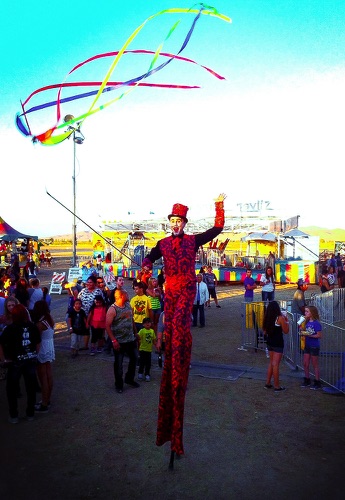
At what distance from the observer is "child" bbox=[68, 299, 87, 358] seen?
8.59 metres

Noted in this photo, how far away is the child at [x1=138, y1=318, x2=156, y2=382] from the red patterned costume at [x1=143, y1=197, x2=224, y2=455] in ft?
8.88

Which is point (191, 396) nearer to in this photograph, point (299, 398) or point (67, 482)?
point (299, 398)

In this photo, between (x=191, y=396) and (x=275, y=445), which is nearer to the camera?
(x=275, y=445)

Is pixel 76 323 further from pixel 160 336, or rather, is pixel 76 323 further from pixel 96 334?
pixel 160 336

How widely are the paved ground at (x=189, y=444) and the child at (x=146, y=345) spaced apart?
0.86 ft

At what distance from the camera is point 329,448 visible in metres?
4.54

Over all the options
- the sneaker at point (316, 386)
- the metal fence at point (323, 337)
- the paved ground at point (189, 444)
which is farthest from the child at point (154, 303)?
the sneaker at point (316, 386)

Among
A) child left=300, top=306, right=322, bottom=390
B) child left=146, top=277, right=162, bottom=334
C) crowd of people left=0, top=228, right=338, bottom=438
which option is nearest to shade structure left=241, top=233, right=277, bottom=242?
crowd of people left=0, top=228, right=338, bottom=438

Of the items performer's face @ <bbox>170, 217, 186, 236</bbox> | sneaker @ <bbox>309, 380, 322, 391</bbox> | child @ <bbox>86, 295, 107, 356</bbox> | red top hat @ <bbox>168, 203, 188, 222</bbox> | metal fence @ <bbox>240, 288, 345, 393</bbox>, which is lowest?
sneaker @ <bbox>309, 380, 322, 391</bbox>

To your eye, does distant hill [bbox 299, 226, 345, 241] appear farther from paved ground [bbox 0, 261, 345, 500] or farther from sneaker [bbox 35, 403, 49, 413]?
sneaker [bbox 35, 403, 49, 413]

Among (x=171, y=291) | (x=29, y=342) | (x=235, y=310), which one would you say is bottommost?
(x=235, y=310)

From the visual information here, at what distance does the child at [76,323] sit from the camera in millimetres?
8594

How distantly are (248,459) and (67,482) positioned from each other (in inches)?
71.7

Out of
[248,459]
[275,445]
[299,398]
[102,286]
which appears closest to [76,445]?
[248,459]
